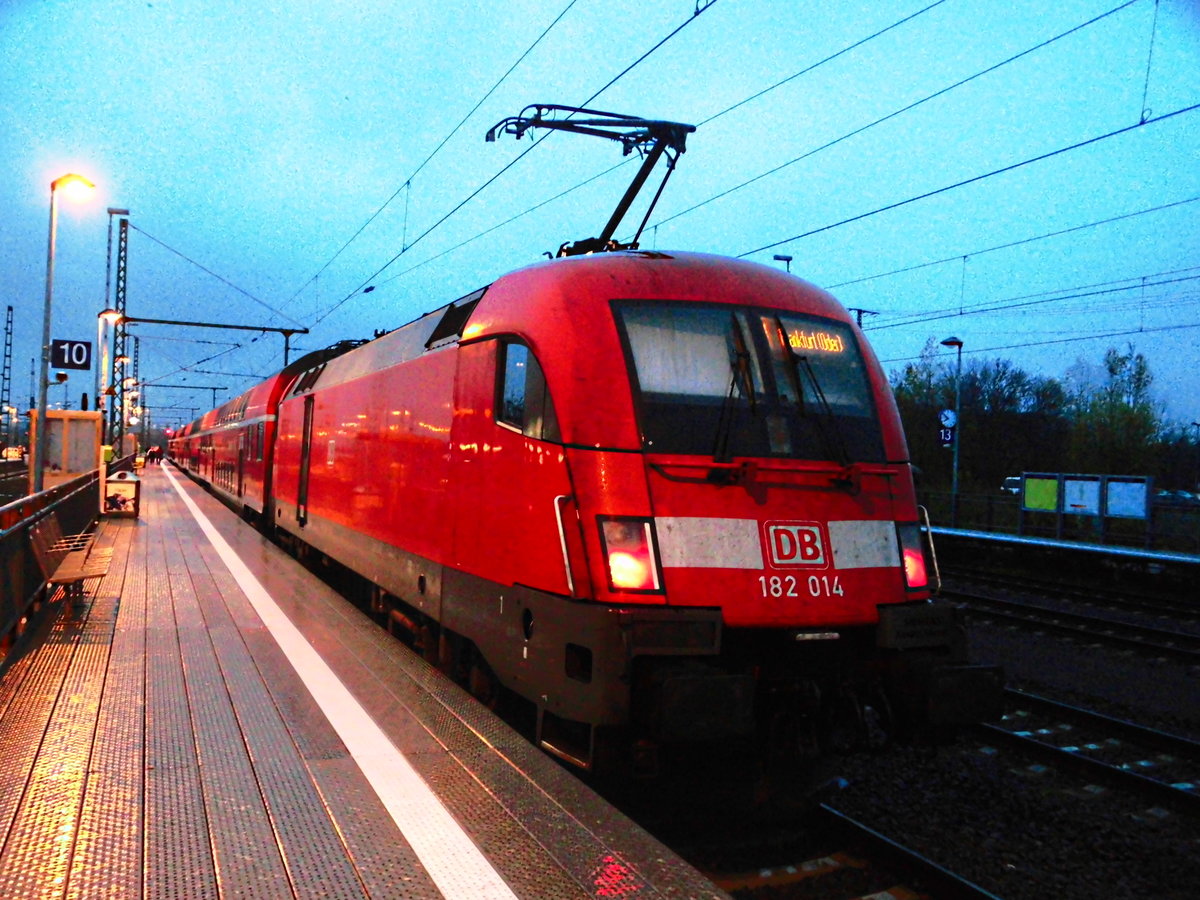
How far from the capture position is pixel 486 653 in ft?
18.2

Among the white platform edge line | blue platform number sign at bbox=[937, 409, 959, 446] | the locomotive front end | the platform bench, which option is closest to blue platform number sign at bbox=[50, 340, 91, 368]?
the platform bench

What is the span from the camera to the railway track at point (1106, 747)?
5.89 metres

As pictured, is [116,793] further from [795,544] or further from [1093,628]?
[1093,628]

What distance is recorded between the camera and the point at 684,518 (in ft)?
15.6

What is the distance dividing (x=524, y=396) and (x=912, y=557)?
2.38 m

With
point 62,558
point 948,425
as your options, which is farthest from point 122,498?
point 948,425

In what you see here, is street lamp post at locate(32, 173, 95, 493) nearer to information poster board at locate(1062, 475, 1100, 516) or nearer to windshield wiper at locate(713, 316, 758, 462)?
windshield wiper at locate(713, 316, 758, 462)

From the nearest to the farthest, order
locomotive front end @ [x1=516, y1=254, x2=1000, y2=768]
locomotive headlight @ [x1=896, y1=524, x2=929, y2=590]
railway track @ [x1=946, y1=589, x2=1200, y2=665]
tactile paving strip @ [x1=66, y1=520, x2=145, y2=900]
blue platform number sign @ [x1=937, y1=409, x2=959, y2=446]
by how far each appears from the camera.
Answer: tactile paving strip @ [x1=66, y1=520, x2=145, y2=900], locomotive front end @ [x1=516, y1=254, x2=1000, y2=768], locomotive headlight @ [x1=896, y1=524, x2=929, y2=590], railway track @ [x1=946, y1=589, x2=1200, y2=665], blue platform number sign @ [x1=937, y1=409, x2=959, y2=446]

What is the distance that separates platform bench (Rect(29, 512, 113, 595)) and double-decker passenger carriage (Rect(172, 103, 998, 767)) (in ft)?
12.5

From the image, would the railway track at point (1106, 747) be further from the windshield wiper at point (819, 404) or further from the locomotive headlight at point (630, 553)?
the locomotive headlight at point (630, 553)

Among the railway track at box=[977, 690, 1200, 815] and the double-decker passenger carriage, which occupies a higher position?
the double-decker passenger carriage

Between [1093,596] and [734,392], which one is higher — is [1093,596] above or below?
below

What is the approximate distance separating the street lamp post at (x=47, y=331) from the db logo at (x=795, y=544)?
52.3 ft

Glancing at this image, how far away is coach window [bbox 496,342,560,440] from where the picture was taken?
5.11m
